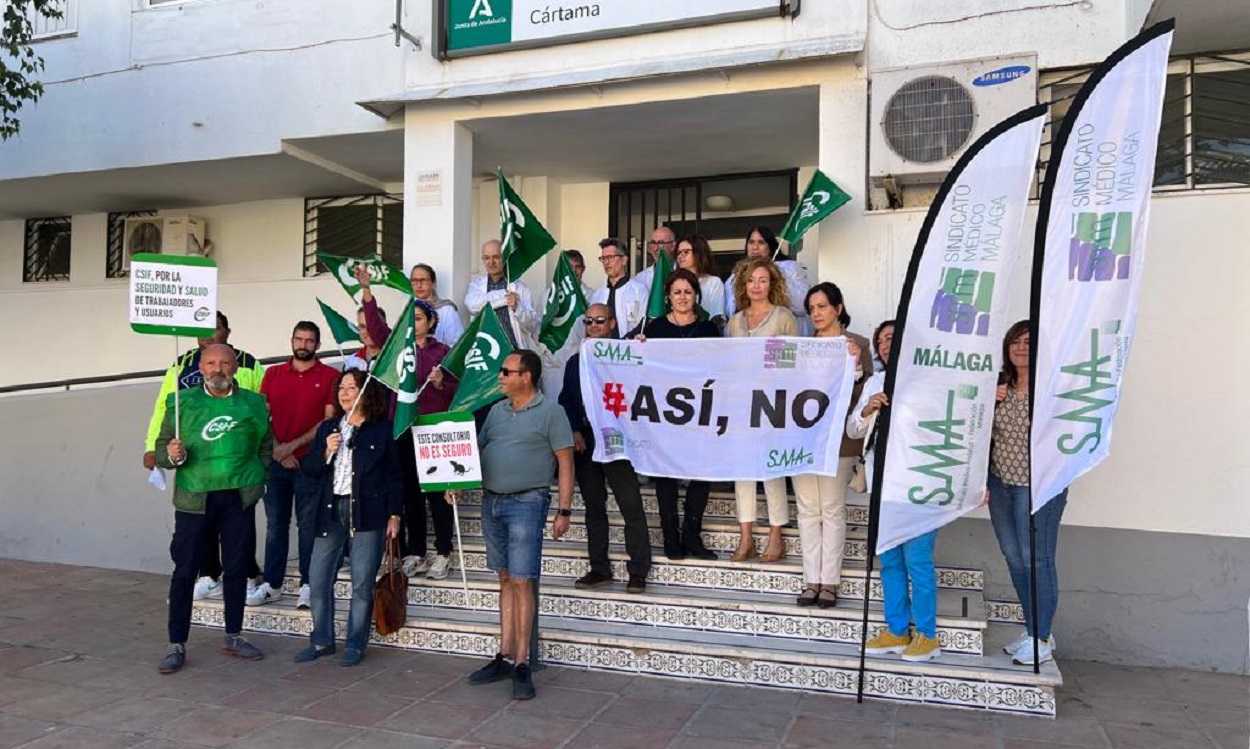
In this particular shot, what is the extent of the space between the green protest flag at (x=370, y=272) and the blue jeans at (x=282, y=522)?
1.65m

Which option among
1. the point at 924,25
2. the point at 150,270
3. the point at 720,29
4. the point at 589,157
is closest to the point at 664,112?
the point at 720,29

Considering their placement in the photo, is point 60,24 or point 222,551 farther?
point 60,24

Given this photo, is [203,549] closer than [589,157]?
Yes

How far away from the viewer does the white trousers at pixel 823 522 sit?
5707 mm

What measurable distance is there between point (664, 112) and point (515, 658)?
195 inches

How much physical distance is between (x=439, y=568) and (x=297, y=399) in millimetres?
1712

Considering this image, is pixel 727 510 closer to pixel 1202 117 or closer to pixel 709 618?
pixel 709 618

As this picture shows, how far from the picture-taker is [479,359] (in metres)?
6.06

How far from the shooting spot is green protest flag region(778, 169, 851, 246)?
22.2ft

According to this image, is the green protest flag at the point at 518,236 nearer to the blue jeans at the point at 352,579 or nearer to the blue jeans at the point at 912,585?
the blue jeans at the point at 352,579

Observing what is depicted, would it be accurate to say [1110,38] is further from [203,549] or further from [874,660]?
[203,549]

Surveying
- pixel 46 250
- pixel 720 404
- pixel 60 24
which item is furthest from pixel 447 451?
pixel 46 250

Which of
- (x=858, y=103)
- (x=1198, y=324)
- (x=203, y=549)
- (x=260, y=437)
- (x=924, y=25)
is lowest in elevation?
(x=203, y=549)

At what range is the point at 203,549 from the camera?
5.91m
